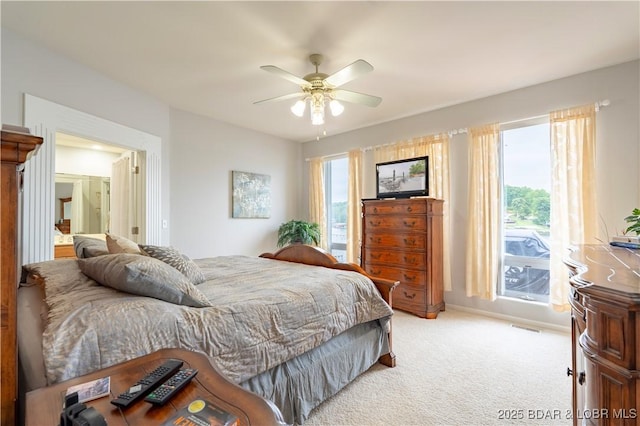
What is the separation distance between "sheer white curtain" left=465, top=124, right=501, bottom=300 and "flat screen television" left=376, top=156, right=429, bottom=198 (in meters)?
0.59

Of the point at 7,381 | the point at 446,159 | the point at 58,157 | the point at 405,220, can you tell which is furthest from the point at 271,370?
the point at 58,157

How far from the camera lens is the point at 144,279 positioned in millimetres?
1413

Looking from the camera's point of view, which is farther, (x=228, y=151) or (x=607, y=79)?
(x=228, y=151)

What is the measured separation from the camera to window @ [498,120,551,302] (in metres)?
3.43

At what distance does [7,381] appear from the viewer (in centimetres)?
80

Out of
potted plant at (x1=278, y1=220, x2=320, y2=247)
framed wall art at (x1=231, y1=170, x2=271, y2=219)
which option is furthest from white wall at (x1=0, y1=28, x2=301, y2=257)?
potted plant at (x1=278, y1=220, x2=320, y2=247)

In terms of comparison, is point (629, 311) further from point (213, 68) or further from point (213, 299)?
point (213, 68)

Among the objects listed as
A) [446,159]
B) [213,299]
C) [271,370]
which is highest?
[446,159]

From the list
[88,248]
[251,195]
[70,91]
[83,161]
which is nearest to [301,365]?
[88,248]

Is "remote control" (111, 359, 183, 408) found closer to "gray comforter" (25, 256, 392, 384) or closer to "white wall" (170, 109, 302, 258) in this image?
"gray comforter" (25, 256, 392, 384)

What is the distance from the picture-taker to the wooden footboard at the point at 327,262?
7.97 feet

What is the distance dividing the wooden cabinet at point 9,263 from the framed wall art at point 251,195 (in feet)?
13.3

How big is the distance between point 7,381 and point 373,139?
4.79 meters

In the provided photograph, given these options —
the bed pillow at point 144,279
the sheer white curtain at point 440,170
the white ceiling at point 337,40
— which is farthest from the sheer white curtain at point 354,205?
the bed pillow at point 144,279
